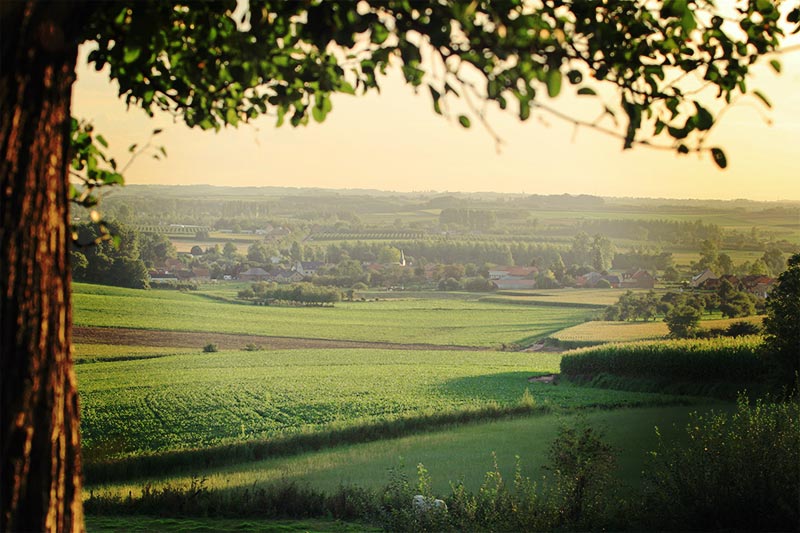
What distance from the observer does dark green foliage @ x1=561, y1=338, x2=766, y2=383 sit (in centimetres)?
554

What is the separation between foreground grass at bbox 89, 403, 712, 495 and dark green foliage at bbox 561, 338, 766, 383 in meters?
0.25

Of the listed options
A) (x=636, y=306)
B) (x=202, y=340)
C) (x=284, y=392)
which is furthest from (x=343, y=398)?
(x=636, y=306)

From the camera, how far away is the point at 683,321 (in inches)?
219

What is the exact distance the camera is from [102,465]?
17.6 feet

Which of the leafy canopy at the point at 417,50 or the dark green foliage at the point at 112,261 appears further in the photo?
the dark green foliage at the point at 112,261

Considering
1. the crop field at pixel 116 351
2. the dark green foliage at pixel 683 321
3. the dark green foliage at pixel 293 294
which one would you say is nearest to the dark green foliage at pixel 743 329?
the dark green foliage at pixel 683 321

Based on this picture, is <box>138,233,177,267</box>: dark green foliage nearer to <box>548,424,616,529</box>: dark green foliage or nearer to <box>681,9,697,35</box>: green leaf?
<box>548,424,616,529</box>: dark green foliage

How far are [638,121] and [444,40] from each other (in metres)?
0.51

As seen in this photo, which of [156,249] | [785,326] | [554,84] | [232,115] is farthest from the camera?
[156,249]

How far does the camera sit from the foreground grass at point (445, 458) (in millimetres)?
5289

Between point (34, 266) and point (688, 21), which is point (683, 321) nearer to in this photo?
point (688, 21)

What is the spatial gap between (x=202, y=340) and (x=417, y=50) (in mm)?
3869

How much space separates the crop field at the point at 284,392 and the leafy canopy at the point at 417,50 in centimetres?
272

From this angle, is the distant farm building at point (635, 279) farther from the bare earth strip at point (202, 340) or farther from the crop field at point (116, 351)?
the crop field at point (116, 351)
